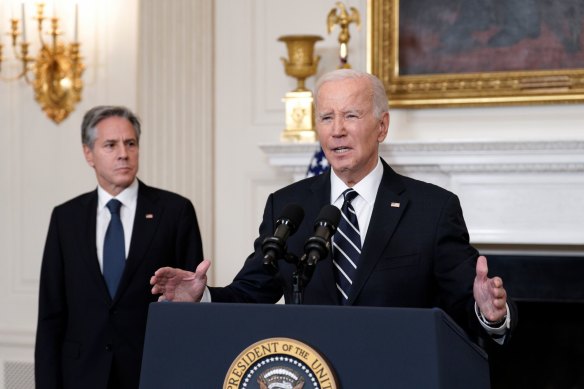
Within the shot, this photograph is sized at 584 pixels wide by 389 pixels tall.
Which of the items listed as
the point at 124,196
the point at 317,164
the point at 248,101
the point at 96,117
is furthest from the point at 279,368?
the point at 248,101

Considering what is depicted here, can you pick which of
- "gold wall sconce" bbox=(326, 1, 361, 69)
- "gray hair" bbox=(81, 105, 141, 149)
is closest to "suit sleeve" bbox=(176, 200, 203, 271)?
"gray hair" bbox=(81, 105, 141, 149)

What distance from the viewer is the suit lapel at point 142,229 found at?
13.0 feet

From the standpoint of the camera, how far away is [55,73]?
21.1 ft

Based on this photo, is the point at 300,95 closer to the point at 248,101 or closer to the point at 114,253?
the point at 248,101

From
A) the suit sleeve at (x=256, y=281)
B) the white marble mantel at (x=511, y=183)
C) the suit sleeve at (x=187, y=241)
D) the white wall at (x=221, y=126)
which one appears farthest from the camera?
the white wall at (x=221, y=126)

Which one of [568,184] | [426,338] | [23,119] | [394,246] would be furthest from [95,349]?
[23,119]

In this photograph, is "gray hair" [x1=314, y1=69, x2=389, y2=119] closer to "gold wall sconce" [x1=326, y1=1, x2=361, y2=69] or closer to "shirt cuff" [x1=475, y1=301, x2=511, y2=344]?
"shirt cuff" [x1=475, y1=301, x2=511, y2=344]

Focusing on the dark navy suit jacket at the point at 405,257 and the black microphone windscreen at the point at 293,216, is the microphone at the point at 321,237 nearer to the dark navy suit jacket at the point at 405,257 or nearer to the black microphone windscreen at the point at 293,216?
the black microphone windscreen at the point at 293,216

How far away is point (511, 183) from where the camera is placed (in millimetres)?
5332

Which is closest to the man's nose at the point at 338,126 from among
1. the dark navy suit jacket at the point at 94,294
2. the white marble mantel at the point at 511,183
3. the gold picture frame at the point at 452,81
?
the dark navy suit jacket at the point at 94,294

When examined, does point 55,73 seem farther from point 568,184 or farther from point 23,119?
point 568,184

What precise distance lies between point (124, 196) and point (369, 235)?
1.64 metres

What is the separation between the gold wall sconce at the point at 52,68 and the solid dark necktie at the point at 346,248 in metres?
3.87

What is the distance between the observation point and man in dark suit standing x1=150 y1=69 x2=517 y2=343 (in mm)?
2727
